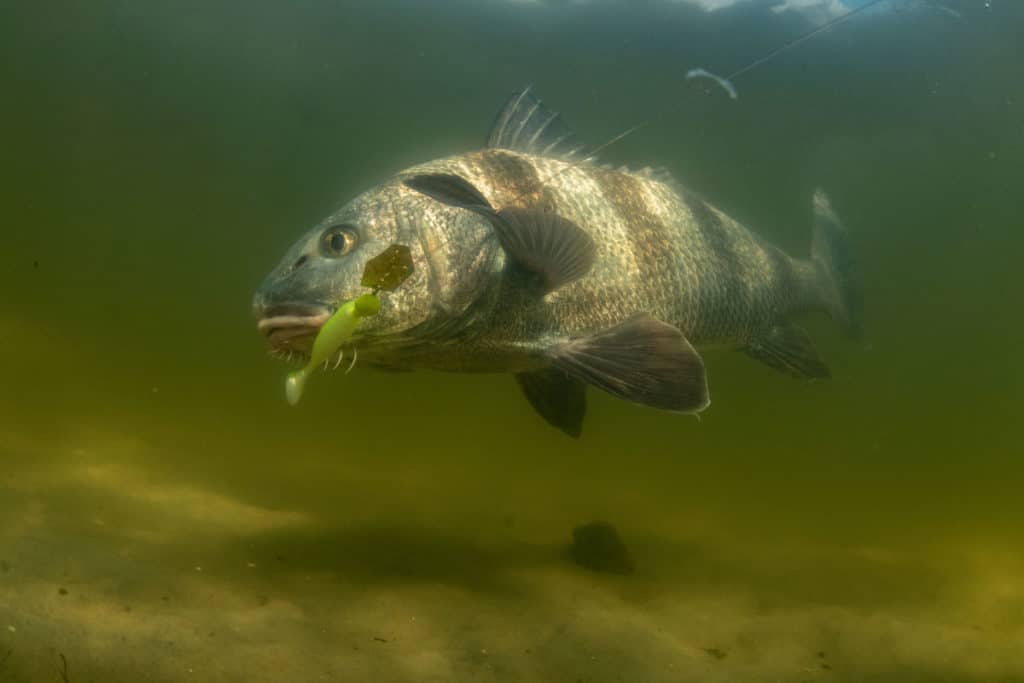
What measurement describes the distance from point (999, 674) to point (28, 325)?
50.8 feet

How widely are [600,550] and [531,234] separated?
9.66 feet

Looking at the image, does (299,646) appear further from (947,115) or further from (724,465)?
(947,115)

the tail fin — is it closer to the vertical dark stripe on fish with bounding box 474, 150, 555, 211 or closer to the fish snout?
the vertical dark stripe on fish with bounding box 474, 150, 555, 211

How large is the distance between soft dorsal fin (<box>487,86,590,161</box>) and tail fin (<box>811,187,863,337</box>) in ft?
12.8

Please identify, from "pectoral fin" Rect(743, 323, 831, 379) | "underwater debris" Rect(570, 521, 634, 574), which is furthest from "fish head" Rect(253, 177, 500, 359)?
"pectoral fin" Rect(743, 323, 831, 379)

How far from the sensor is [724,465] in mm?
12508

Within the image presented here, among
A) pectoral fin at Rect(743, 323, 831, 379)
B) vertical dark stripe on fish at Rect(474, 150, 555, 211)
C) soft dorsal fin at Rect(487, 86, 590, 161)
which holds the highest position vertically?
soft dorsal fin at Rect(487, 86, 590, 161)

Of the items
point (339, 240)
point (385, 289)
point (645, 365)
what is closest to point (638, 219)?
point (645, 365)

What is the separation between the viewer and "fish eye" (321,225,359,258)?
Result: 289 cm

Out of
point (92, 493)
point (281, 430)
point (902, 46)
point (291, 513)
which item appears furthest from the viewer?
point (902, 46)

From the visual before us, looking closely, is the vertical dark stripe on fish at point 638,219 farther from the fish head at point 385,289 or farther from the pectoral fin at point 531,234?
the fish head at point 385,289

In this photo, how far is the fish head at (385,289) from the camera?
2639 mm

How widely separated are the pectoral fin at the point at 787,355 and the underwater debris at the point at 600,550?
1.93 meters

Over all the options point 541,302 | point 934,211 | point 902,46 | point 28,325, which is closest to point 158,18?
point 28,325
